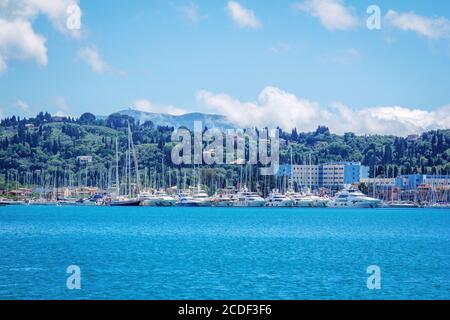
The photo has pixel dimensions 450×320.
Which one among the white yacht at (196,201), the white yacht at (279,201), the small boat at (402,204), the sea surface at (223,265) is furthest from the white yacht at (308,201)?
the sea surface at (223,265)

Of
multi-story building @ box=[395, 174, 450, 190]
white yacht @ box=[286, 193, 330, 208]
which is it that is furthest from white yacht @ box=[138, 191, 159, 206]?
multi-story building @ box=[395, 174, 450, 190]

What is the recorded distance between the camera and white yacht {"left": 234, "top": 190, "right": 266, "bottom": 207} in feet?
531

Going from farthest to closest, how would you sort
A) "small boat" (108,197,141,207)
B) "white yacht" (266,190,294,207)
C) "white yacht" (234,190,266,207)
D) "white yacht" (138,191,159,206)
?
"white yacht" (234,190,266,207) < "white yacht" (266,190,294,207) < "white yacht" (138,191,159,206) < "small boat" (108,197,141,207)

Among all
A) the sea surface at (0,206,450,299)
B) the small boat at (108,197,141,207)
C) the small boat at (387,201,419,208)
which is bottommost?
the sea surface at (0,206,450,299)

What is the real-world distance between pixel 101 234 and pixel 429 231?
33.7 meters

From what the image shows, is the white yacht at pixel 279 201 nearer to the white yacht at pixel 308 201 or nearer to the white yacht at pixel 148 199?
the white yacht at pixel 308 201

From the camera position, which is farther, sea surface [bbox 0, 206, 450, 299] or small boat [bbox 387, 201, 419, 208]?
small boat [bbox 387, 201, 419, 208]

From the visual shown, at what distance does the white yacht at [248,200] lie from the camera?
531ft

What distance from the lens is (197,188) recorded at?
18162 centimetres

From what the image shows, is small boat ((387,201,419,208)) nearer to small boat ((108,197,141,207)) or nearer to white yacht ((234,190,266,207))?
white yacht ((234,190,266,207))

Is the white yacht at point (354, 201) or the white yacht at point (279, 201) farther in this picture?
the white yacht at point (279, 201)

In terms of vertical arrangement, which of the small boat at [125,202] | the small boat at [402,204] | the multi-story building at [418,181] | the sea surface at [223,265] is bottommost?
the sea surface at [223,265]
